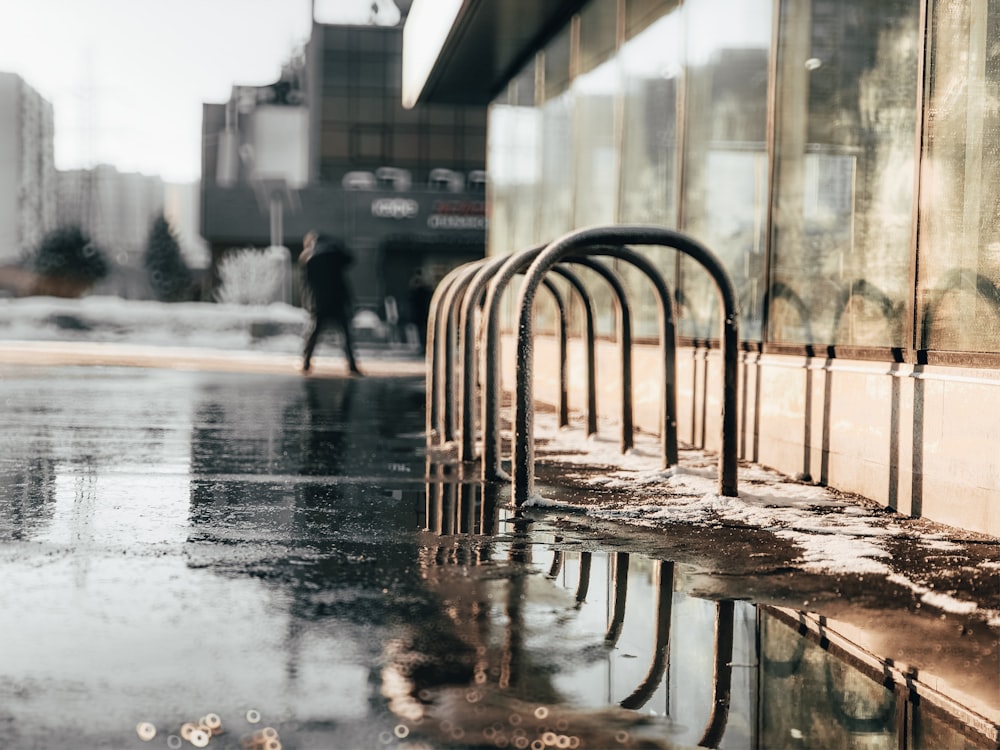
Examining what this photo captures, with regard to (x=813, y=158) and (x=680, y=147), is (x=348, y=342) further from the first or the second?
(x=813, y=158)

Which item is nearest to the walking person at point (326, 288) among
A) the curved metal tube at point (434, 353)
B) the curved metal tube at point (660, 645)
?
the curved metal tube at point (434, 353)

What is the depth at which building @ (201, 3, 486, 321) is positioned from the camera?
54.9 m

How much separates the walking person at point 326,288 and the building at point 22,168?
8443cm

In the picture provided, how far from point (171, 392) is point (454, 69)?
18.9ft

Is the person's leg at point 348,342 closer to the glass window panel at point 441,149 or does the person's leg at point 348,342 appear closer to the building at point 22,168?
the glass window panel at point 441,149

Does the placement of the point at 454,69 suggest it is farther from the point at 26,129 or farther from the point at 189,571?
the point at 26,129

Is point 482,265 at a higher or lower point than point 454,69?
lower

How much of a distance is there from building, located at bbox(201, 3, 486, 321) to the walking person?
32.9 meters

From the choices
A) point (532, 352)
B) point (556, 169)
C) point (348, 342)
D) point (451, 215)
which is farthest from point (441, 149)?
point (532, 352)

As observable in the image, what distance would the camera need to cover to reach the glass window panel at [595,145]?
1238cm

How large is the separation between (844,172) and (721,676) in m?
4.52

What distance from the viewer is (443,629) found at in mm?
3549

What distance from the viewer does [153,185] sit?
16212 cm

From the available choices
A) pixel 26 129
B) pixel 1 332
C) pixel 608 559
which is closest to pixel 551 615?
pixel 608 559
